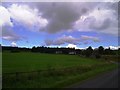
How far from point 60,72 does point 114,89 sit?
11.9m

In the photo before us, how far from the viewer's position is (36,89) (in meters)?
17.2

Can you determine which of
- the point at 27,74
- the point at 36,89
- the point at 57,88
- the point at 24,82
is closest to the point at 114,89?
the point at 57,88

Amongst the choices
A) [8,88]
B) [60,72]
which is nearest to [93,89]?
[8,88]

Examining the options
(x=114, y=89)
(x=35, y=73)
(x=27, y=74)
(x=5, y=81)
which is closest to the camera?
(x=114, y=89)

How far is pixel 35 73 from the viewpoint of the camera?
83.5 feet

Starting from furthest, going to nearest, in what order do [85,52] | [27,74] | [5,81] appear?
[85,52], [27,74], [5,81]

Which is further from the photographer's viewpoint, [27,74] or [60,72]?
[60,72]

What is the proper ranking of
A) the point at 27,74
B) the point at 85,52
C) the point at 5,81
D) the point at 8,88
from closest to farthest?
1. the point at 8,88
2. the point at 5,81
3. the point at 27,74
4. the point at 85,52

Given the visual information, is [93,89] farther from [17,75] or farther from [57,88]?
[17,75]

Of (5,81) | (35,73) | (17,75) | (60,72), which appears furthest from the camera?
(60,72)

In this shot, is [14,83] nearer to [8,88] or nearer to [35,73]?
[8,88]

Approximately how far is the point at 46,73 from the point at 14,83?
811 centimetres

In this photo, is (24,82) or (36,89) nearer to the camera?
(36,89)

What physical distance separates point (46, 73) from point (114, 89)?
10.2 meters
